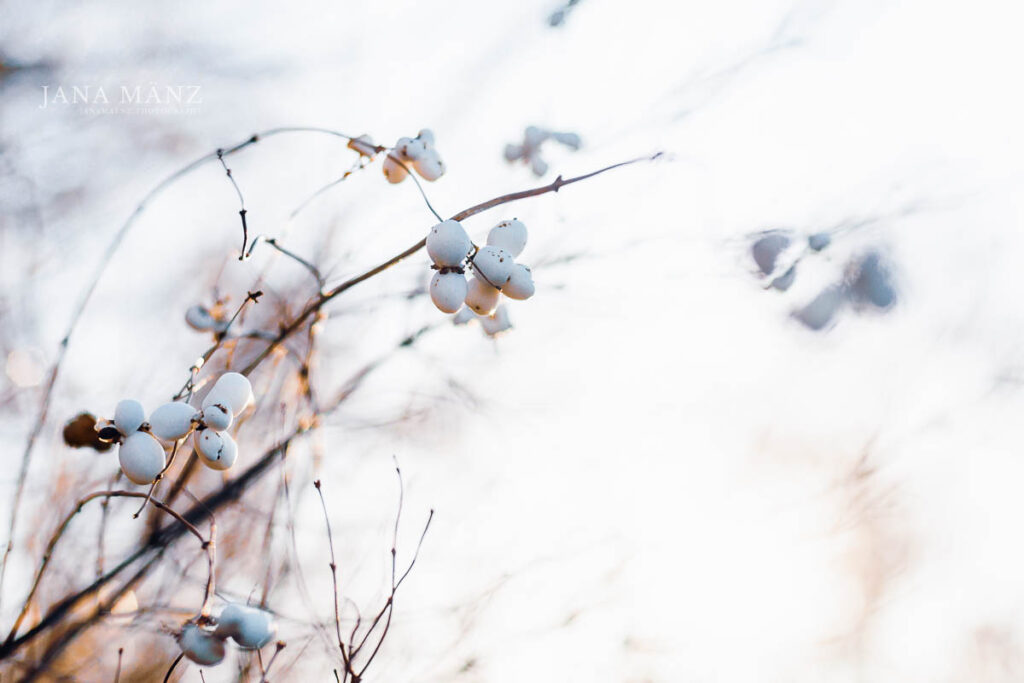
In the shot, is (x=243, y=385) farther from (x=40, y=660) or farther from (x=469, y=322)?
(x=40, y=660)

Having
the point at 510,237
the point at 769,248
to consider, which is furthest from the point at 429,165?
the point at 769,248

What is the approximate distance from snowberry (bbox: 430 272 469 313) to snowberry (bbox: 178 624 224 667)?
889 mm

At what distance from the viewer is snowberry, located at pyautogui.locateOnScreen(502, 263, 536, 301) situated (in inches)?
54.9

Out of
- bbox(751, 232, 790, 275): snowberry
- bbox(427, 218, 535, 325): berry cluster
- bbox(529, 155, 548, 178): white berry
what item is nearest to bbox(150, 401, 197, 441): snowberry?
bbox(427, 218, 535, 325): berry cluster

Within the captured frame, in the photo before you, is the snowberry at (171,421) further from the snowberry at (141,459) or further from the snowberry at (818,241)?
the snowberry at (818,241)

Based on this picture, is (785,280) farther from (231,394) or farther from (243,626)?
(243,626)

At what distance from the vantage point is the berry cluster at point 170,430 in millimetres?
1305

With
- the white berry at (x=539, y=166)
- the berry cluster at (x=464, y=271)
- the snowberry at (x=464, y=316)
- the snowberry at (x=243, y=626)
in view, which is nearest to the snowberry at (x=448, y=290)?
the berry cluster at (x=464, y=271)

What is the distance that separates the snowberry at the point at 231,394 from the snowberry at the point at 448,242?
482 millimetres

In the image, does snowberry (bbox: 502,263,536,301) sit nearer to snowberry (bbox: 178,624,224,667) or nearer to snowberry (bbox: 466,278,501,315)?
snowberry (bbox: 466,278,501,315)

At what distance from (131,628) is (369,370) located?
1.13 m

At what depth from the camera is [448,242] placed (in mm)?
1355

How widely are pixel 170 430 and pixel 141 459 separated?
3.0 inches

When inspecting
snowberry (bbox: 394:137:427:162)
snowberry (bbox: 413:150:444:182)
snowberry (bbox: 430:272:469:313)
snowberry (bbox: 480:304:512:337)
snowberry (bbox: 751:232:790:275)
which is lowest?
snowberry (bbox: 751:232:790:275)
